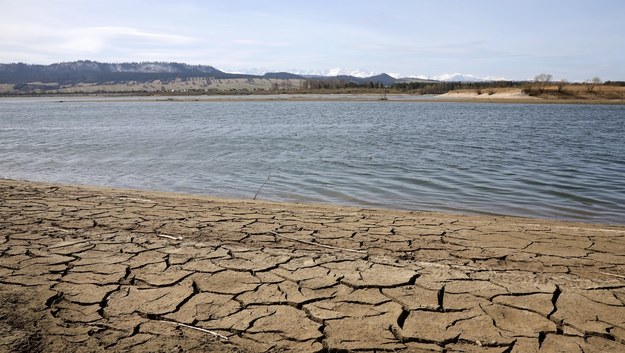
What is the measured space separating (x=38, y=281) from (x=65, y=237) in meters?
1.39

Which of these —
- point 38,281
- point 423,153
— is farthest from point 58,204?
point 423,153

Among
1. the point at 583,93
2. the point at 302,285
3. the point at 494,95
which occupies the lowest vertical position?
the point at 302,285

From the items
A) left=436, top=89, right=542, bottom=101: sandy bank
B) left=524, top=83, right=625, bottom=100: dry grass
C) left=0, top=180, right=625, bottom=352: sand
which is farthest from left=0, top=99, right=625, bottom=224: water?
left=436, top=89, right=542, bottom=101: sandy bank

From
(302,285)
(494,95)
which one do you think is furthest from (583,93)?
(302,285)

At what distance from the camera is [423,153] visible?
16312 millimetres

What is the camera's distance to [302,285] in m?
3.93

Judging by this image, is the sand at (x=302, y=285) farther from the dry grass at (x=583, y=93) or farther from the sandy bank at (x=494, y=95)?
the sandy bank at (x=494, y=95)

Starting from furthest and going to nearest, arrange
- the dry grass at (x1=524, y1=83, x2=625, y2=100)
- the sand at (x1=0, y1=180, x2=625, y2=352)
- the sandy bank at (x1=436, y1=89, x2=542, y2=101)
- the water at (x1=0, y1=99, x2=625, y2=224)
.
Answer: the sandy bank at (x1=436, y1=89, x2=542, y2=101) → the dry grass at (x1=524, y1=83, x2=625, y2=100) → the water at (x1=0, y1=99, x2=625, y2=224) → the sand at (x1=0, y1=180, x2=625, y2=352)

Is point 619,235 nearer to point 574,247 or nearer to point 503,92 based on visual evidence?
point 574,247

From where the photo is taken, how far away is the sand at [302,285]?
10.2 feet

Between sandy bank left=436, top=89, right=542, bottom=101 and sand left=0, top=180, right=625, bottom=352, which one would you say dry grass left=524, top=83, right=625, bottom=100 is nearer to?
sandy bank left=436, top=89, right=542, bottom=101

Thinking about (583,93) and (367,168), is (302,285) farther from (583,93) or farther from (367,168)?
(583,93)

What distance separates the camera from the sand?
311cm

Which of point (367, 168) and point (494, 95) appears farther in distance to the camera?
point (494, 95)
